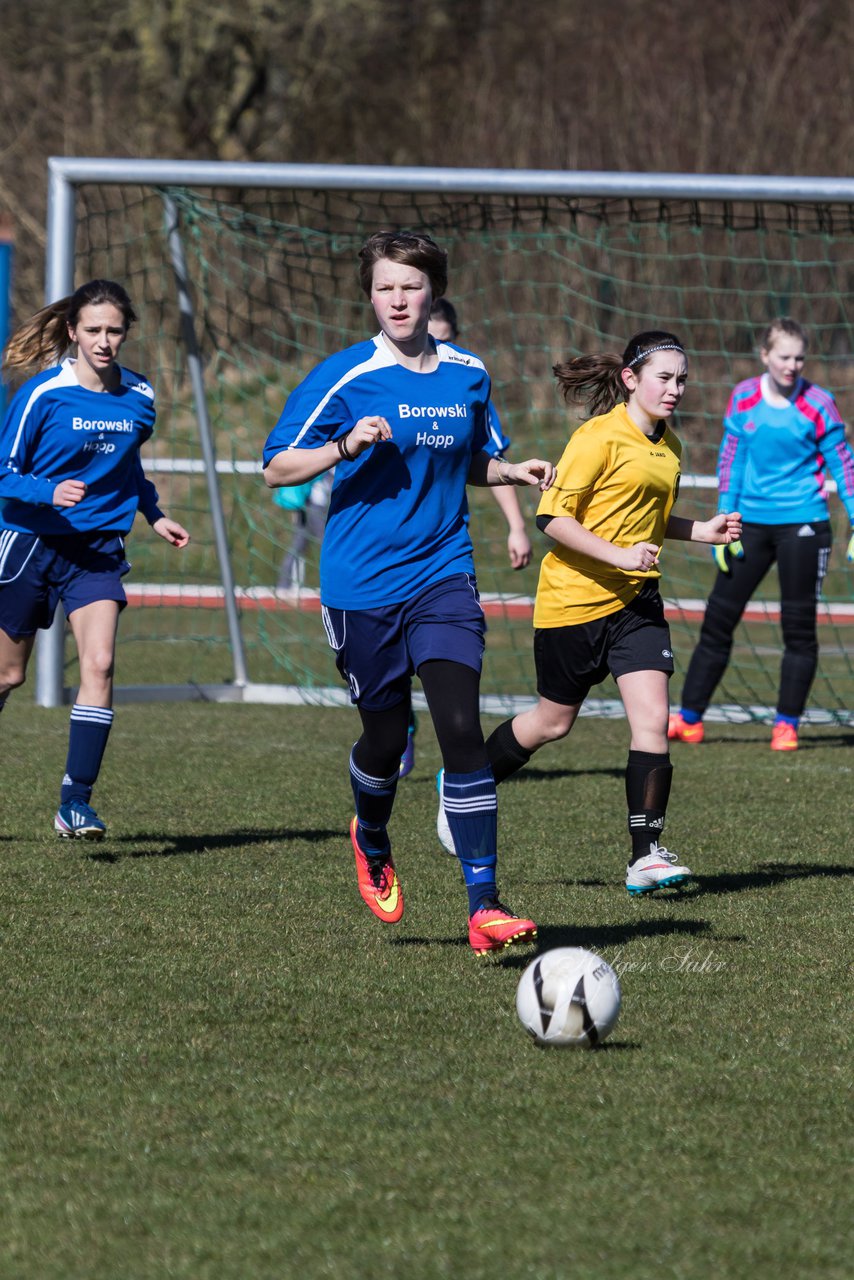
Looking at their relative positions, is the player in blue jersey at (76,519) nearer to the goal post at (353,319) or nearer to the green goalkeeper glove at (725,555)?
the green goalkeeper glove at (725,555)

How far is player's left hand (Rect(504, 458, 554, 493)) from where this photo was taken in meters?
4.93

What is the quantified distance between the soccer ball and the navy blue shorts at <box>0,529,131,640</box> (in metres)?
2.89

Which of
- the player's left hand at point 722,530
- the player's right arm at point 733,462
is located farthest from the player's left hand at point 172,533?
the player's right arm at point 733,462

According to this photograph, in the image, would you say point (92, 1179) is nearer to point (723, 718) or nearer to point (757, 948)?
point (757, 948)

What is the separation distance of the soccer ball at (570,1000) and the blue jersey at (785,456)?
205 inches

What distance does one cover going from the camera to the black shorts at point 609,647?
19.2 ft

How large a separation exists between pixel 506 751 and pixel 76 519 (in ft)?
5.67

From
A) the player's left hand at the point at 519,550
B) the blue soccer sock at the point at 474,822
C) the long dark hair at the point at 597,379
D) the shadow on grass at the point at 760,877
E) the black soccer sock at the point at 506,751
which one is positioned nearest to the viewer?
the blue soccer sock at the point at 474,822

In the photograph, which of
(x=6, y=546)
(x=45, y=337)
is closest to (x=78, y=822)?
(x=6, y=546)

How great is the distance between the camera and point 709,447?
558 inches

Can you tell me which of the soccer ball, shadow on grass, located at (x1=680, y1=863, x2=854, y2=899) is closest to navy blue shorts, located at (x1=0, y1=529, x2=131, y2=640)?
shadow on grass, located at (x1=680, y1=863, x2=854, y2=899)

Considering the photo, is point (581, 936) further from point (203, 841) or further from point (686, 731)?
point (686, 731)

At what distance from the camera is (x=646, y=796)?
19.0 ft

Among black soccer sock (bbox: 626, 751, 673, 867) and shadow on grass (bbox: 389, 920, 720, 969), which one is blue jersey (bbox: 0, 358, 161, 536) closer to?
black soccer sock (bbox: 626, 751, 673, 867)
